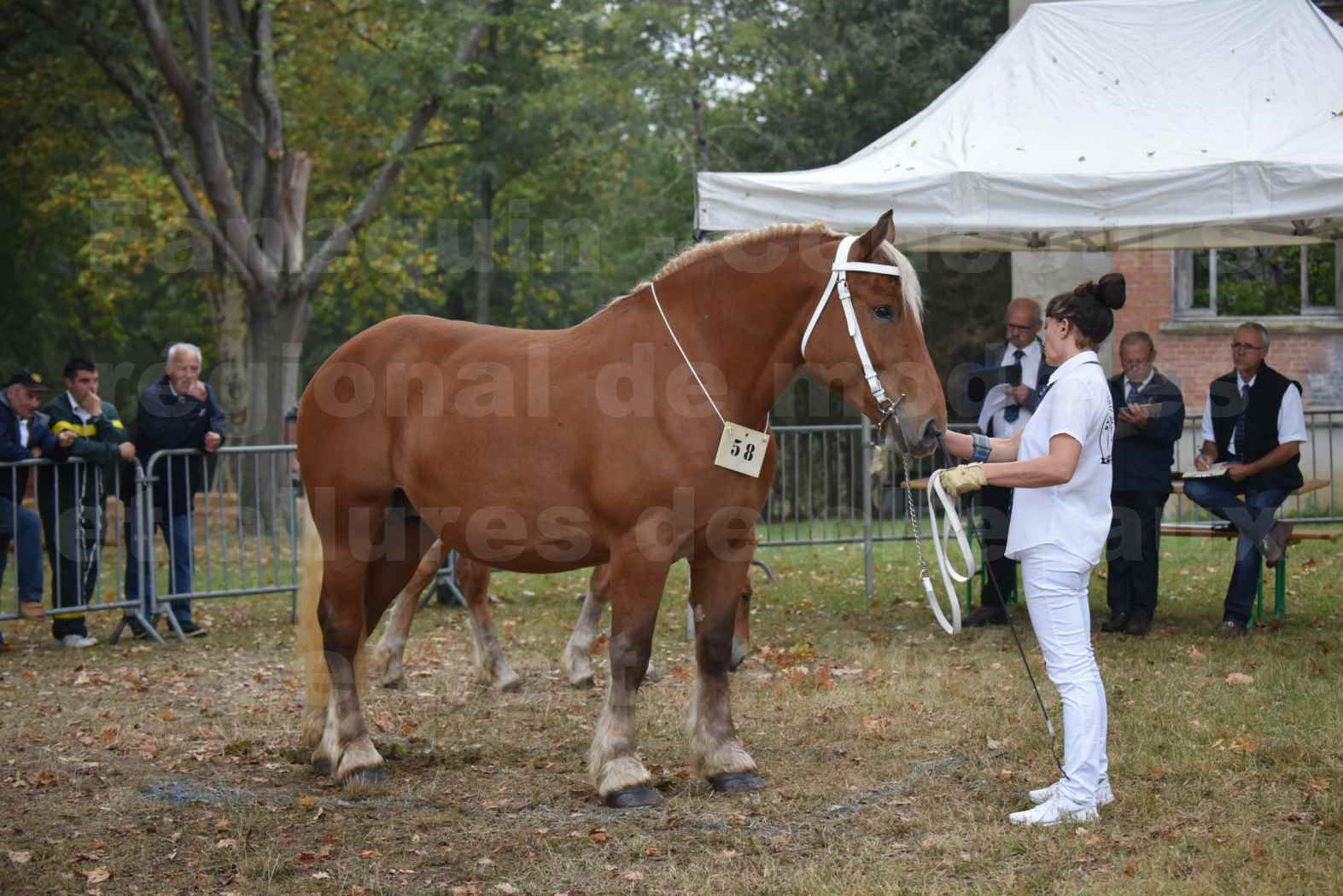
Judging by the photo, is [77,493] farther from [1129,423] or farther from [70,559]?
[1129,423]

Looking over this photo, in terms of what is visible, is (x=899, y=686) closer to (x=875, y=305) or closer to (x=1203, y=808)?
(x=1203, y=808)

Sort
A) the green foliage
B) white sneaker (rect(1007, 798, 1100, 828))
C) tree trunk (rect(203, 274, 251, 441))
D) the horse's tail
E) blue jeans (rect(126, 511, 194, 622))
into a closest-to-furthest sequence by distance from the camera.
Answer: white sneaker (rect(1007, 798, 1100, 828)) → the horse's tail → blue jeans (rect(126, 511, 194, 622)) → the green foliage → tree trunk (rect(203, 274, 251, 441))

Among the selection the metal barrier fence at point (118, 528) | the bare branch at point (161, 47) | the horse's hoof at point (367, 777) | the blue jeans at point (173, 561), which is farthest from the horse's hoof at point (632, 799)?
the bare branch at point (161, 47)

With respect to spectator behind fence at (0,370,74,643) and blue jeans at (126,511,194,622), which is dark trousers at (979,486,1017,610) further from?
spectator behind fence at (0,370,74,643)

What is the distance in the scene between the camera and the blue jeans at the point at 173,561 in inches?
407

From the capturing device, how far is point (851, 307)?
4973 mm

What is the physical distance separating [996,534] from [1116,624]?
100cm

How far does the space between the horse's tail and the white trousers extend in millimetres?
3153

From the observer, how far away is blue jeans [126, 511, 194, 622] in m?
10.3

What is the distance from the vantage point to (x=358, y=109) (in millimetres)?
22859

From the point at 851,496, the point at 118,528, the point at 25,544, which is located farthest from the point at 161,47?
the point at 851,496

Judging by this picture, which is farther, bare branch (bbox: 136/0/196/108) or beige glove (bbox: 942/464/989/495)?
bare branch (bbox: 136/0/196/108)

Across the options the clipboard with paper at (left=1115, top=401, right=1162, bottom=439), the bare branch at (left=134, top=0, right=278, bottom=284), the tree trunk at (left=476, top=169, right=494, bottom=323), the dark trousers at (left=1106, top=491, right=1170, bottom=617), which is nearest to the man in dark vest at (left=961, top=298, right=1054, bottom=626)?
the clipboard with paper at (left=1115, top=401, right=1162, bottom=439)

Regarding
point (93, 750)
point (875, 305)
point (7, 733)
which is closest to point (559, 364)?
point (875, 305)
